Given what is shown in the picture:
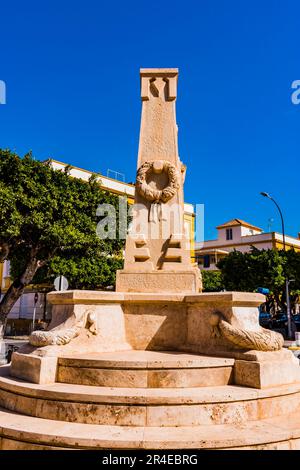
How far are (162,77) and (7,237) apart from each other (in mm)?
10410

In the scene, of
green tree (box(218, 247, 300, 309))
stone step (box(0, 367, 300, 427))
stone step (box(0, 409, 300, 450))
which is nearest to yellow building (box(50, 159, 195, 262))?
green tree (box(218, 247, 300, 309))

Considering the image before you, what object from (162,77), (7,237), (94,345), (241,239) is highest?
(241,239)

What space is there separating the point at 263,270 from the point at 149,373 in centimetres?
2546

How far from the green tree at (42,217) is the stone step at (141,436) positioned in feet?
40.6

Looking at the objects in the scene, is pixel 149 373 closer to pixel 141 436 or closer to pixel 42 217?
pixel 141 436

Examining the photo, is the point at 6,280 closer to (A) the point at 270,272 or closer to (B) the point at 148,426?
(A) the point at 270,272

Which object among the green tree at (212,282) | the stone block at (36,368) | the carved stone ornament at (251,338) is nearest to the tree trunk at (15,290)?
the stone block at (36,368)

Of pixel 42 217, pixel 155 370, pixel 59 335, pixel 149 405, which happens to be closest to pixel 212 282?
pixel 42 217

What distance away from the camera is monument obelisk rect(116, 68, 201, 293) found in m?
6.30

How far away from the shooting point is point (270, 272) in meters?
27.7

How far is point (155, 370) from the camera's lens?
422 cm

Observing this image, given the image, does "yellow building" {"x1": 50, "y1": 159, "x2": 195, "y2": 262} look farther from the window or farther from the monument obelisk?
the monument obelisk

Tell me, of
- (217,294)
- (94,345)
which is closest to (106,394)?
(94,345)

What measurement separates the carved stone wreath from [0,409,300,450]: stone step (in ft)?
13.6
